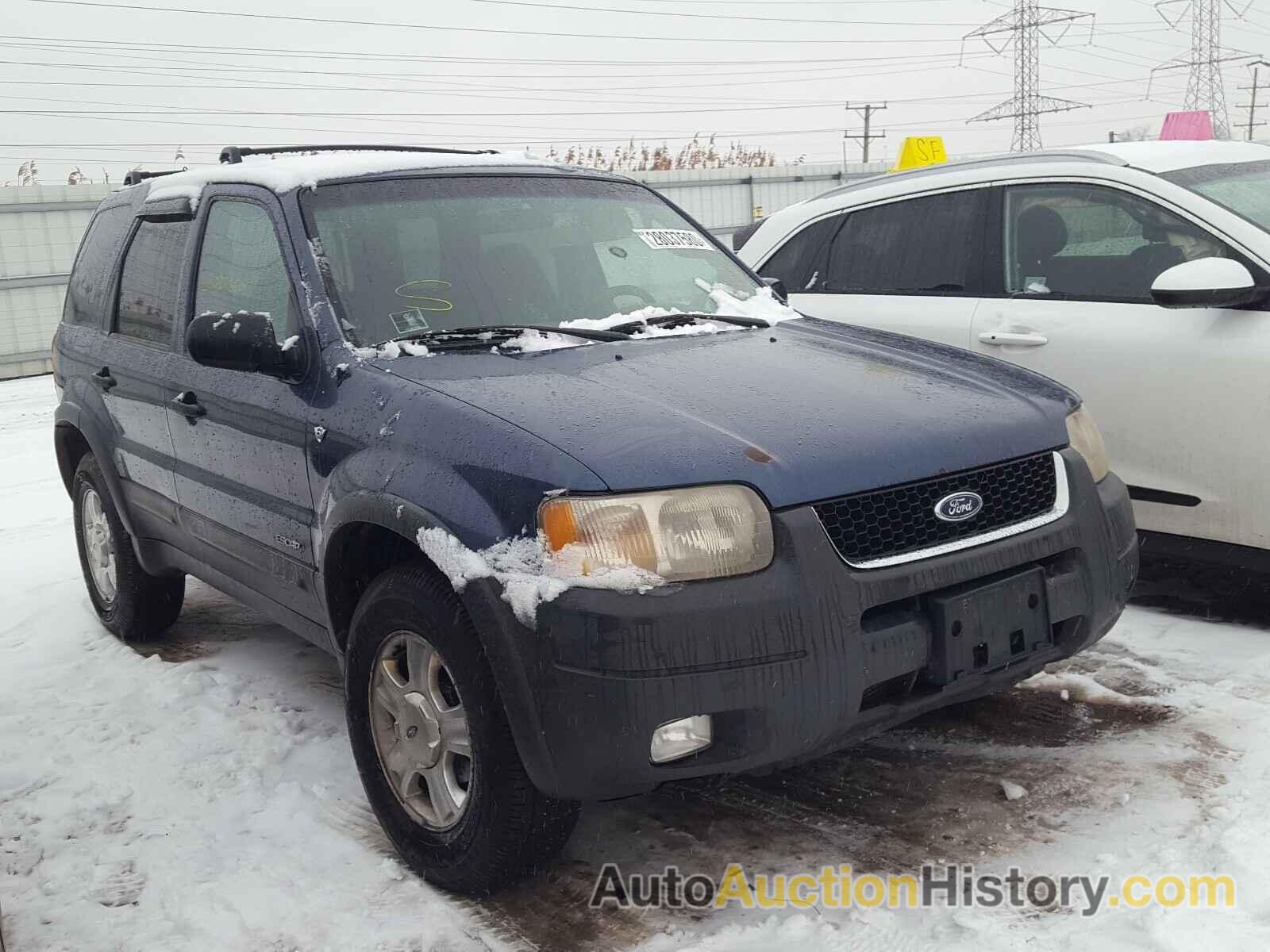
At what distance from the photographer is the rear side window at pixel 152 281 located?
14.1 feet

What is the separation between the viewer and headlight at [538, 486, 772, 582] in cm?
252

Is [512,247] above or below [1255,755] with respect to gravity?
above

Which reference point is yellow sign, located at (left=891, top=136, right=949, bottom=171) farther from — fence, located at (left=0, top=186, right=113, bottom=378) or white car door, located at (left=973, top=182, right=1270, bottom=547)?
fence, located at (left=0, top=186, right=113, bottom=378)

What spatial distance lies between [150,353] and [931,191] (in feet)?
10.8

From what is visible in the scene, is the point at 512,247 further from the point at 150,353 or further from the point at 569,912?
the point at 569,912

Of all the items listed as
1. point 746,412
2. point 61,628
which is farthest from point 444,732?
point 61,628

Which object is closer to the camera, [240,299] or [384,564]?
[384,564]

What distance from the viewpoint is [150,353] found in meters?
4.36

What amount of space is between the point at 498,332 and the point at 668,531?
1.10 m

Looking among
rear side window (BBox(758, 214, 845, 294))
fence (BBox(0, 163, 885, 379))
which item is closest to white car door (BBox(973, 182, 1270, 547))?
rear side window (BBox(758, 214, 845, 294))

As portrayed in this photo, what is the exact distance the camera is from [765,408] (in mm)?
2887

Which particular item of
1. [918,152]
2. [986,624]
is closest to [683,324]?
[986,624]

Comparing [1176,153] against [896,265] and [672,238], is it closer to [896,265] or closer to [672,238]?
[896,265]

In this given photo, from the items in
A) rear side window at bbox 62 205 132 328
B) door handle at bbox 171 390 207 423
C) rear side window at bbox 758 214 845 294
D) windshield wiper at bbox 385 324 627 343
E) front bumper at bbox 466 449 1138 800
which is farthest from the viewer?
rear side window at bbox 758 214 845 294
